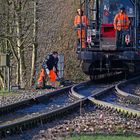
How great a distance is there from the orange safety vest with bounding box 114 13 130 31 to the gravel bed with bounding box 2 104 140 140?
8.37 m

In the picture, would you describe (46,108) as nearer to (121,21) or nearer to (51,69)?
(51,69)

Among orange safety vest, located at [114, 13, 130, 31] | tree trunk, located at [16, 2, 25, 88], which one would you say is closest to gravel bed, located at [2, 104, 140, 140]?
orange safety vest, located at [114, 13, 130, 31]

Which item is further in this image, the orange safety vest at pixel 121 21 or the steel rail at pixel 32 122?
the orange safety vest at pixel 121 21

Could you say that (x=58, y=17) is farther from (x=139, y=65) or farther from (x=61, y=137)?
(x=61, y=137)

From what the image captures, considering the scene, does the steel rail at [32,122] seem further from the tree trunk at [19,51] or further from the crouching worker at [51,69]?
the tree trunk at [19,51]

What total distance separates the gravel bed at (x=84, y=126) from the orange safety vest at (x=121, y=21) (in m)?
8.37

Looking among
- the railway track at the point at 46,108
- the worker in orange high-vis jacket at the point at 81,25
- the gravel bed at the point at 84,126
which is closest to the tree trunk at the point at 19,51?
the worker in orange high-vis jacket at the point at 81,25

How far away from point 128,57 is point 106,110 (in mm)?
7505

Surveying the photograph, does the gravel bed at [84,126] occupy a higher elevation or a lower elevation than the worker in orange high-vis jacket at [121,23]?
lower

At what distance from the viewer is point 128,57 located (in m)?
18.4

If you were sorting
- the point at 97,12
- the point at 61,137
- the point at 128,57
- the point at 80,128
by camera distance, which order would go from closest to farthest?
the point at 61,137 → the point at 80,128 → the point at 128,57 → the point at 97,12

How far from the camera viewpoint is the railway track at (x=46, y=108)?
897 centimetres

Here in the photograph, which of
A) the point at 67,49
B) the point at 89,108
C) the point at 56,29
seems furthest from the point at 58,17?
Result: the point at 89,108

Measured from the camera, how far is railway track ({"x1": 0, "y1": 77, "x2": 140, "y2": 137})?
8.97 metres
